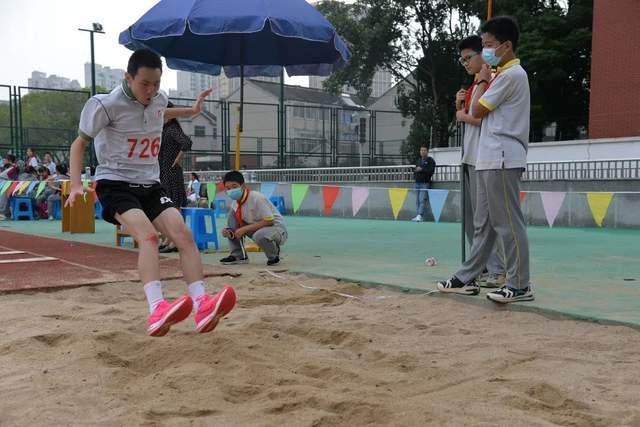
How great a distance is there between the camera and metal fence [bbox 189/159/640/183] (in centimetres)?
1259

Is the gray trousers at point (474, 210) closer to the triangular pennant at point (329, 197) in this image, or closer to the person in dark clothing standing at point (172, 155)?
the person in dark clothing standing at point (172, 155)

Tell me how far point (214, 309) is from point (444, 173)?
41.5 feet

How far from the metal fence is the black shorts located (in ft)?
35.0

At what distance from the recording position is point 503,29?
452 cm

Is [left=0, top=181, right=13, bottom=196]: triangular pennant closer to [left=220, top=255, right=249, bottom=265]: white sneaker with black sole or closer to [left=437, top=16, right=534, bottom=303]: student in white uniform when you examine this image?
[left=220, top=255, right=249, bottom=265]: white sneaker with black sole

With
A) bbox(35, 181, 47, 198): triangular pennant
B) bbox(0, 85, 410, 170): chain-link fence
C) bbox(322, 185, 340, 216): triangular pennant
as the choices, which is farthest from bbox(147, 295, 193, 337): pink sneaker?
bbox(0, 85, 410, 170): chain-link fence

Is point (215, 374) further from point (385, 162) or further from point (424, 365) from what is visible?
point (385, 162)

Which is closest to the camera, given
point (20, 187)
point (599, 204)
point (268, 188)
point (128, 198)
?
point (128, 198)

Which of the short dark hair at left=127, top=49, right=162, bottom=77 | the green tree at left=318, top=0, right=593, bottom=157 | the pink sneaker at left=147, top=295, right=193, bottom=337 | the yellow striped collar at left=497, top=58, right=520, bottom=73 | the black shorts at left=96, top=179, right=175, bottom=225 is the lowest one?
the pink sneaker at left=147, top=295, right=193, bottom=337

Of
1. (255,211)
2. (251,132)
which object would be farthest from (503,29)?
(251,132)

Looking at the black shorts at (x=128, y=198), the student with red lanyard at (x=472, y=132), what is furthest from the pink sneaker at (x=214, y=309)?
the student with red lanyard at (x=472, y=132)

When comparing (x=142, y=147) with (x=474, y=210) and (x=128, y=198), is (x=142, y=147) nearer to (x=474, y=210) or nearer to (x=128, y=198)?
(x=128, y=198)

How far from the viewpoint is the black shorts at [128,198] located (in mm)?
3840

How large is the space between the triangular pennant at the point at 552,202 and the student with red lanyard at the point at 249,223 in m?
7.00
